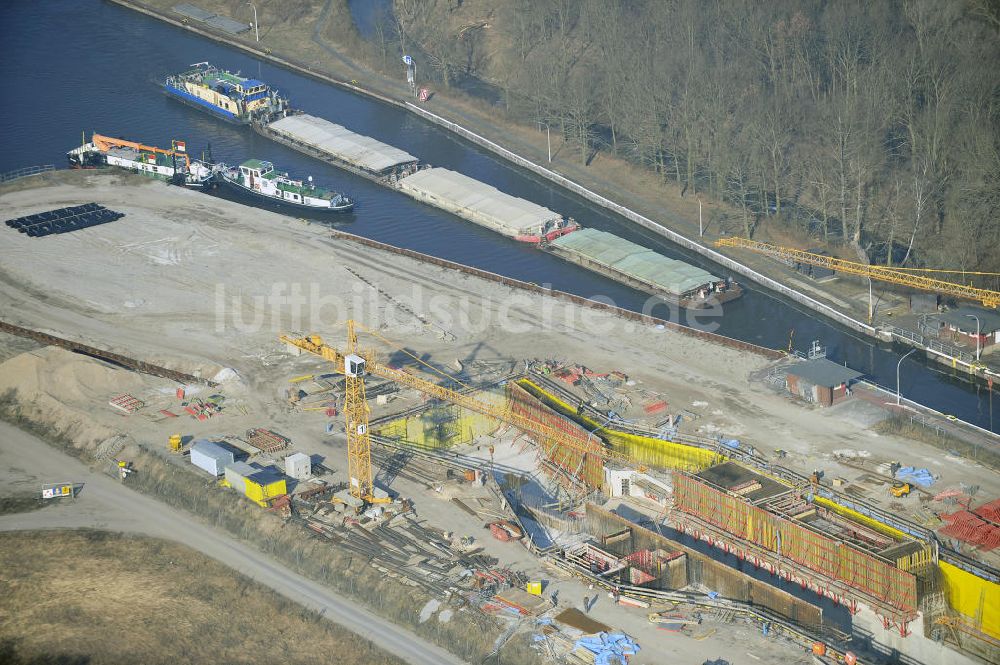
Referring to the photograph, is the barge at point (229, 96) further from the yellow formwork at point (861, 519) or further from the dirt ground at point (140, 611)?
the yellow formwork at point (861, 519)

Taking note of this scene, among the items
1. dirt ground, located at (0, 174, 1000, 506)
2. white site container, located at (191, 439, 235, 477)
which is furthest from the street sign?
dirt ground, located at (0, 174, 1000, 506)

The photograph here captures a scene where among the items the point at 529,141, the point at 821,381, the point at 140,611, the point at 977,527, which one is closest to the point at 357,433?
the point at 140,611

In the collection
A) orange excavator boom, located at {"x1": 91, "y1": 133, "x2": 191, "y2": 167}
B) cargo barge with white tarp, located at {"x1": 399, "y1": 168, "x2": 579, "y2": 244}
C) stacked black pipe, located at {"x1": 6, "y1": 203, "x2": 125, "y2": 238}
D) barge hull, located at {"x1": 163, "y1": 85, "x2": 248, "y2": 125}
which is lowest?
cargo barge with white tarp, located at {"x1": 399, "y1": 168, "x2": 579, "y2": 244}

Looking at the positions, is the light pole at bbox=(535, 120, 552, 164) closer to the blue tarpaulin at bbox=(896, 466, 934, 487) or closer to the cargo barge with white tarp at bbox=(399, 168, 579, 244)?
the cargo barge with white tarp at bbox=(399, 168, 579, 244)

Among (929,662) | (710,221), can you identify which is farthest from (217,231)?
(929,662)

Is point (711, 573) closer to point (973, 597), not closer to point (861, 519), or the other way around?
point (861, 519)

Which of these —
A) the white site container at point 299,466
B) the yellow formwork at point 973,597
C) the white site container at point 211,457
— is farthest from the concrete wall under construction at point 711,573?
the white site container at point 211,457
